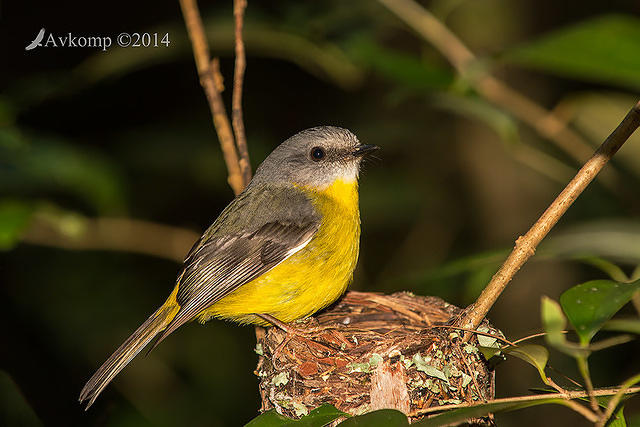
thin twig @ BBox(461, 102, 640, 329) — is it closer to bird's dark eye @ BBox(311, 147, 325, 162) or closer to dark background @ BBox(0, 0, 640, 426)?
dark background @ BBox(0, 0, 640, 426)

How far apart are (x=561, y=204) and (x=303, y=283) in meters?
1.94

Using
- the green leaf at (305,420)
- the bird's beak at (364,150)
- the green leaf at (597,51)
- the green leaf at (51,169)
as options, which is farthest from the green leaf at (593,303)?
the green leaf at (51,169)

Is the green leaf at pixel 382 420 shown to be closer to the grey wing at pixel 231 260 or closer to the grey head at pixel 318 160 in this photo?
the grey wing at pixel 231 260

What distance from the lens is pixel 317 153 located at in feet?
15.3

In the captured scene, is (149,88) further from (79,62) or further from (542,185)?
(542,185)

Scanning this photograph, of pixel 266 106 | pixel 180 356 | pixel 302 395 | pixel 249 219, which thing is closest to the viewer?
pixel 302 395

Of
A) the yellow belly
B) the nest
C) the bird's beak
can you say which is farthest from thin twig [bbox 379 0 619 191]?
the nest

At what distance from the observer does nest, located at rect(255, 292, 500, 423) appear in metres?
3.12

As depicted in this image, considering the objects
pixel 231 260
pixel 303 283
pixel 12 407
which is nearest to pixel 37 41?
pixel 231 260

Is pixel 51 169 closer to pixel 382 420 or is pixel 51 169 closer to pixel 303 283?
pixel 303 283

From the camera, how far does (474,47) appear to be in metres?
6.53

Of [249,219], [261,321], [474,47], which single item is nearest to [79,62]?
[249,219]

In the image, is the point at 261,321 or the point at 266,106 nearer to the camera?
the point at 261,321

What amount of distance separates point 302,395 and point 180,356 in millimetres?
3235
